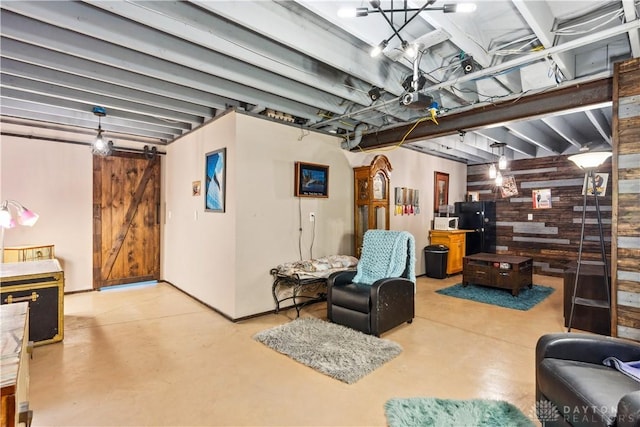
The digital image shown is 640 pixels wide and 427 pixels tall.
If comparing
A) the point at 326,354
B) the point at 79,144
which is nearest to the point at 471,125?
the point at 326,354

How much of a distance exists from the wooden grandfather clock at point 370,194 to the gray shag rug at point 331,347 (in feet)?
5.61

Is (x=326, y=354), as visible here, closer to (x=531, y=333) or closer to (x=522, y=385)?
(x=522, y=385)

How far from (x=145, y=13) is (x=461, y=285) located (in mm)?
5588

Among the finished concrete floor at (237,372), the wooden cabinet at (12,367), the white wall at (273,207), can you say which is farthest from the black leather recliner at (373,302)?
the wooden cabinet at (12,367)

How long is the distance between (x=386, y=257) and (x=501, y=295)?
2.46 metres

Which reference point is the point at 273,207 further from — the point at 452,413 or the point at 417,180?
the point at 417,180

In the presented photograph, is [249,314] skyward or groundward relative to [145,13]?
groundward

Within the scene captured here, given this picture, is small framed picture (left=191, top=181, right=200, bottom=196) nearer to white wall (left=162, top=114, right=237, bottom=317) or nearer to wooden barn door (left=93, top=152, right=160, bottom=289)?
white wall (left=162, top=114, right=237, bottom=317)

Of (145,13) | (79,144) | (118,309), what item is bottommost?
(118,309)

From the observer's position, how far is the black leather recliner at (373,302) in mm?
3133

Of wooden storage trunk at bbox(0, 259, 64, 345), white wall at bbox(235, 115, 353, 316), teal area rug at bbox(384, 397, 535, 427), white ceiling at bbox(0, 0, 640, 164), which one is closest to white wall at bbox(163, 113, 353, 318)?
white wall at bbox(235, 115, 353, 316)

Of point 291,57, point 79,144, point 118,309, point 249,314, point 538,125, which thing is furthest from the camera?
point 538,125

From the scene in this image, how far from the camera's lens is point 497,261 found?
4.93 metres

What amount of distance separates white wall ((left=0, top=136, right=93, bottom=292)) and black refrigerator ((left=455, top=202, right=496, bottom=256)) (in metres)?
7.06
